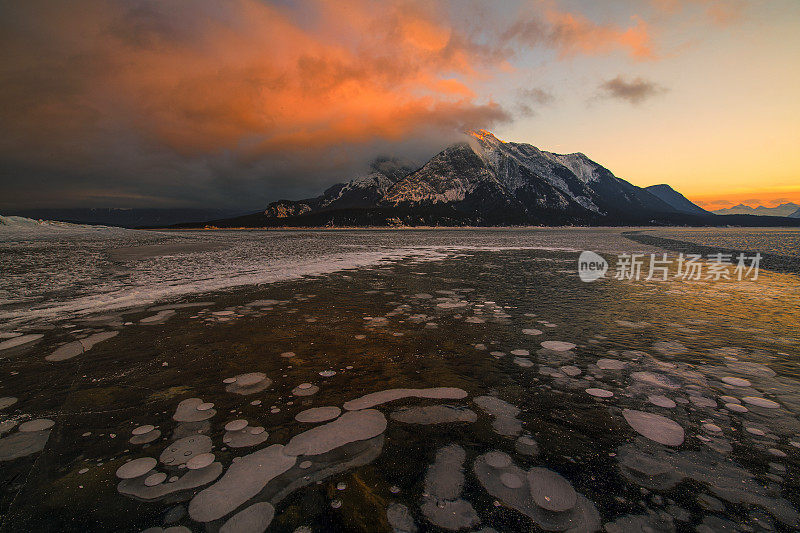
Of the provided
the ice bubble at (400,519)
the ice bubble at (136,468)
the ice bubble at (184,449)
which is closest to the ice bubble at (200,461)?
the ice bubble at (184,449)

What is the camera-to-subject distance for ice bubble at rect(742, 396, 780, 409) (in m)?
3.57

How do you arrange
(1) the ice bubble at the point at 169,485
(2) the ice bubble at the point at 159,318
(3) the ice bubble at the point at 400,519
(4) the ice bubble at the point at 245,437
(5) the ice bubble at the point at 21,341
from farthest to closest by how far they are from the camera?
(2) the ice bubble at the point at 159,318 < (5) the ice bubble at the point at 21,341 < (4) the ice bubble at the point at 245,437 < (1) the ice bubble at the point at 169,485 < (3) the ice bubble at the point at 400,519

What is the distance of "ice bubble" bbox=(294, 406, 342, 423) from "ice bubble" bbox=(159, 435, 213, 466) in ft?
2.61

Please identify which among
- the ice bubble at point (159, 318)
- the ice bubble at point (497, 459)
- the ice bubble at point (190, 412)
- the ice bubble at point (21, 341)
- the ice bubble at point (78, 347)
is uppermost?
the ice bubble at point (497, 459)

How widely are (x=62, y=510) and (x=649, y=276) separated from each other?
627 inches

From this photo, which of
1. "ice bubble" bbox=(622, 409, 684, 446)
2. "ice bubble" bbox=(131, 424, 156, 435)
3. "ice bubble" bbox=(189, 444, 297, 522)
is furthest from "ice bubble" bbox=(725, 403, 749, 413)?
"ice bubble" bbox=(131, 424, 156, 435)

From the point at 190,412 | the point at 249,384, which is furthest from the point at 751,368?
the point at 190,412

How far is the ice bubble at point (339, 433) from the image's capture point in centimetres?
290

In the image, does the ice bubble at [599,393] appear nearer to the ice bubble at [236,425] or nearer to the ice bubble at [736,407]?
the ice bubble at [736,407]

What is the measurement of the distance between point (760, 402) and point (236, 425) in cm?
556

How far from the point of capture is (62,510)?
2215 mm

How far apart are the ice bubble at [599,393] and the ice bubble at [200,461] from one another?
12.9 ft

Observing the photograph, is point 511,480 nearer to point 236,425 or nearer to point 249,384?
point 236,425

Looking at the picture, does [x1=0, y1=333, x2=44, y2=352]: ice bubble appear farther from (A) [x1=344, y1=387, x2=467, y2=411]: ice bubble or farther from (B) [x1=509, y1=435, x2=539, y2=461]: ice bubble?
(B) [x1=509, y1=435, x2=539, y2=461]: ice bubble
